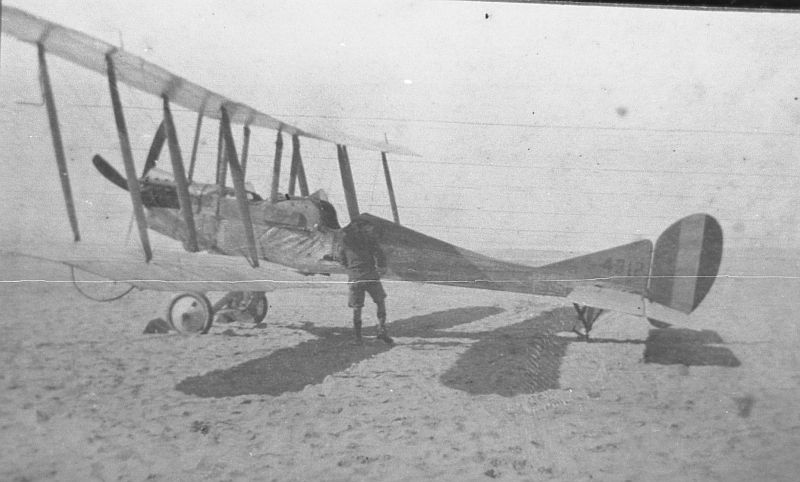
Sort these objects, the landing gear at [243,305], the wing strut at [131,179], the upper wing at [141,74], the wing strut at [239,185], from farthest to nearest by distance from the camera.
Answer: the landing gear at [243,305]
the wing strut at [239,185]
the wing strut at [131,179]
the upper wing at [141,74]

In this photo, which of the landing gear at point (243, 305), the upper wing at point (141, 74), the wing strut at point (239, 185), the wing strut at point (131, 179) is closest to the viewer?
the upper wing at point (141, 74)

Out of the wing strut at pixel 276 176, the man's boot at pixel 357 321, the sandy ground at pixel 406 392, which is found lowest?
the sandy ground at pixel 406 392

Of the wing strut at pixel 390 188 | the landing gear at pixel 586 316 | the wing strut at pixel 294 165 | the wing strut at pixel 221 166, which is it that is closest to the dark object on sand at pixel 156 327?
the wing strut at pixel 221 166

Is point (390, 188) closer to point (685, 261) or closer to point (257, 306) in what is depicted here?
point (257, 306)

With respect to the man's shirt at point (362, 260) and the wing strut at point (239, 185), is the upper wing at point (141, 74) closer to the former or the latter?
the wing strut at point (239, 185)

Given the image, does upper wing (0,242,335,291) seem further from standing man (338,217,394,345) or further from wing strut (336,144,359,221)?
wing strut (336,144,359,221)

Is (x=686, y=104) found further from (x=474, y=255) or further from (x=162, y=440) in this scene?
(x=162, y=440)

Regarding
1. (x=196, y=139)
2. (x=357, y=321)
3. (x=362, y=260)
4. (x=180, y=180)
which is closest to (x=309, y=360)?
(x=357, y=321)
